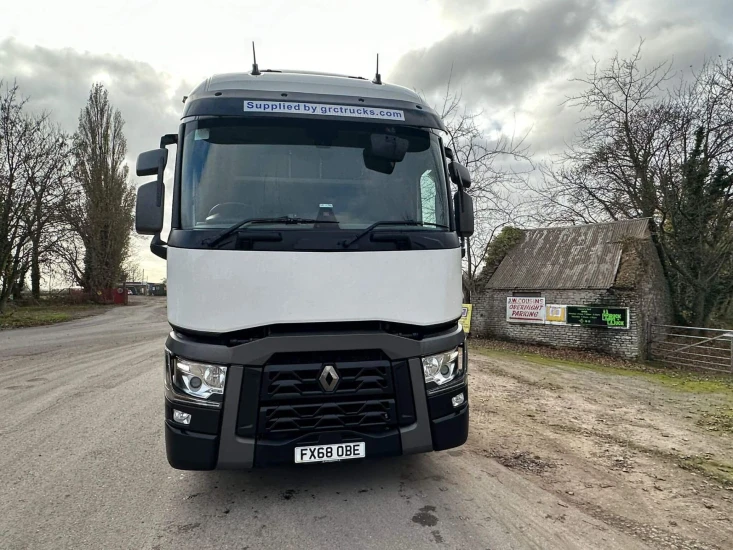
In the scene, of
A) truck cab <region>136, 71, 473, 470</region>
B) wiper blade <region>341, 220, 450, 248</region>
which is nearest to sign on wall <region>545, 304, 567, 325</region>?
truck cab <region>136, 71, 473, 470</region>

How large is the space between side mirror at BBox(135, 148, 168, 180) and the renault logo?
78.0 inches

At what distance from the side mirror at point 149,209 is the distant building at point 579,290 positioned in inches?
662

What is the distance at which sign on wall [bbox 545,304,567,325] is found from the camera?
1759 centimetres

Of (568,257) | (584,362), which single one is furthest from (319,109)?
(568,257)

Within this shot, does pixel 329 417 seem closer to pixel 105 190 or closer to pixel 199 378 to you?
pixel 199 378

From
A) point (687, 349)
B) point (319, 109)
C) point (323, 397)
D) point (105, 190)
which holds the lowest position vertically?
point (687, 349)

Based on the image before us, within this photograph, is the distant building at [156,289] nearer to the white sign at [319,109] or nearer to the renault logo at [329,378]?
the white sign at [319,109]

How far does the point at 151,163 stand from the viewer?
136 inches

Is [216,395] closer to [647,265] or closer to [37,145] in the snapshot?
[647,265]

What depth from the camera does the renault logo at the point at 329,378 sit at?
2.93 m

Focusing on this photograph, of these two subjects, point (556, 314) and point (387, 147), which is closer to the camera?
point (387, 147)

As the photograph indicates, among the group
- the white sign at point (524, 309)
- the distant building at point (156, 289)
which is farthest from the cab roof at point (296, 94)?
the distant building at point (156, 289)

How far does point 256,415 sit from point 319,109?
2245mm

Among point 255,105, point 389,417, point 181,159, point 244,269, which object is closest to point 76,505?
point 244,269
